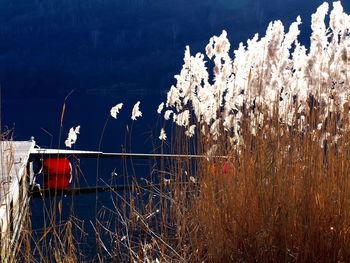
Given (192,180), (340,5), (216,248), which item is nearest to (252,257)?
(216,248)

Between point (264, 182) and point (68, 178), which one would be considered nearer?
point (264, 182)

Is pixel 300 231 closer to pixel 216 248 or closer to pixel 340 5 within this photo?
pixel 216 248

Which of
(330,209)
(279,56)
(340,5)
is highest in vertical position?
(340,5)

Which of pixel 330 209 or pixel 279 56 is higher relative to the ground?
pixel 279 56

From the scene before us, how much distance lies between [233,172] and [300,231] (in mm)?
599

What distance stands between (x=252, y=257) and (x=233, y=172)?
0.55m

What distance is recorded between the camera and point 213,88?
332 centimetres

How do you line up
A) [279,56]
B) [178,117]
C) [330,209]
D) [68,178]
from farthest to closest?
1. [68,178]
2. [178,117]
3. [279,56]
4. [330,209]

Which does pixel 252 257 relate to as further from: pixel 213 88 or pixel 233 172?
pixel 213 88

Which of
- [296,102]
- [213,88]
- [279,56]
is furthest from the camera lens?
[213,88]

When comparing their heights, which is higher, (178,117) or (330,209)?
(178,117)

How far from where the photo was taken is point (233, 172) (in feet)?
10.2

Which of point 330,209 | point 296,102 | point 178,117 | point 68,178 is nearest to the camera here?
point 330,209

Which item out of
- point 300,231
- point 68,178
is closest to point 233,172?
point 300,231
